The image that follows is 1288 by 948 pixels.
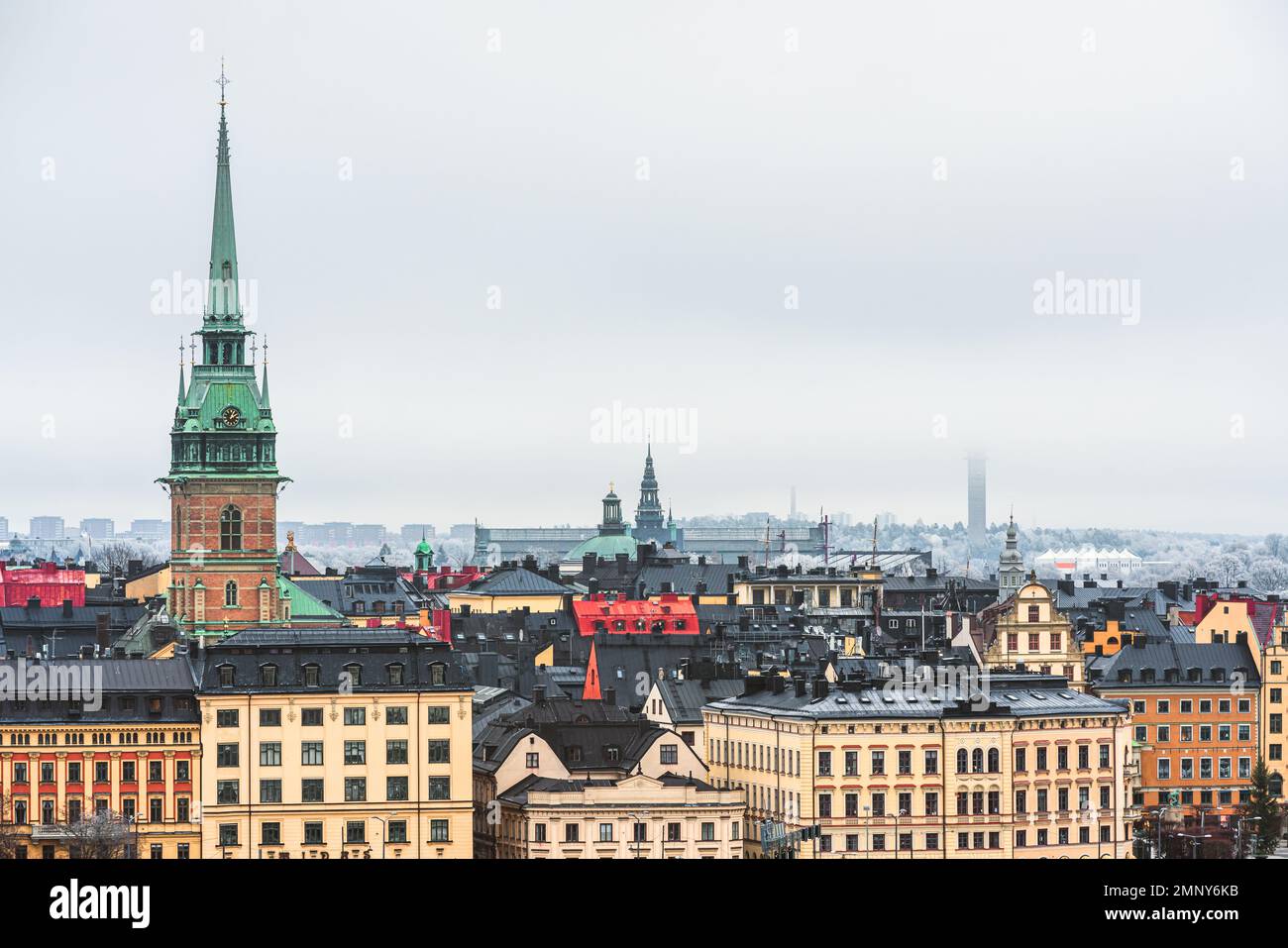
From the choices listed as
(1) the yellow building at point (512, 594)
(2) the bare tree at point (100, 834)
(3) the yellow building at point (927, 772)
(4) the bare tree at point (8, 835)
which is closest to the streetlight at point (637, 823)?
(3) the yellow building at point (927, 772)

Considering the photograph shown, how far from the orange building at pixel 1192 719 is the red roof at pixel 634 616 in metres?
30.9

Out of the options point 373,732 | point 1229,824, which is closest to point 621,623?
point 1229,824

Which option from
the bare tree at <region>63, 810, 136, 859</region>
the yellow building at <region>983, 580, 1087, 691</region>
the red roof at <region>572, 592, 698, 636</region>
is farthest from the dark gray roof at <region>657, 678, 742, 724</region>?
the red roof at <region>572, 592, 698, 636</region>

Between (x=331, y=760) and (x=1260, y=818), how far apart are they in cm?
2497

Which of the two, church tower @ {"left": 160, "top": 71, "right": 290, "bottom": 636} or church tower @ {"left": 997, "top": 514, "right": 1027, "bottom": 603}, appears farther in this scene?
church tower @ {"left": 997, "top": 514, "right": 1027, "bottom": 603}

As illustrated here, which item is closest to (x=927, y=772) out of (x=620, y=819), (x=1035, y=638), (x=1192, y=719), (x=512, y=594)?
(x=620, y=819)

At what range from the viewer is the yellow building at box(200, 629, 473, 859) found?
6203 cm

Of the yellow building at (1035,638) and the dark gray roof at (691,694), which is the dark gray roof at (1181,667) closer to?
the yellow building at (1035,638)

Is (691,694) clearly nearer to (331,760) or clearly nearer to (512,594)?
(331,760)

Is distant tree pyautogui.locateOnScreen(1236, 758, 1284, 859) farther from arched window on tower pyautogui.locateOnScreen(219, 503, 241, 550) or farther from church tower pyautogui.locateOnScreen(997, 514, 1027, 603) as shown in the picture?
arched window on tower pyautogui.locateOnScreen(219, 503, 241, 550)

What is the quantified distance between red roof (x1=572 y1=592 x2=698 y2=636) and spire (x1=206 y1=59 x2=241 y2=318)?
888 inches
